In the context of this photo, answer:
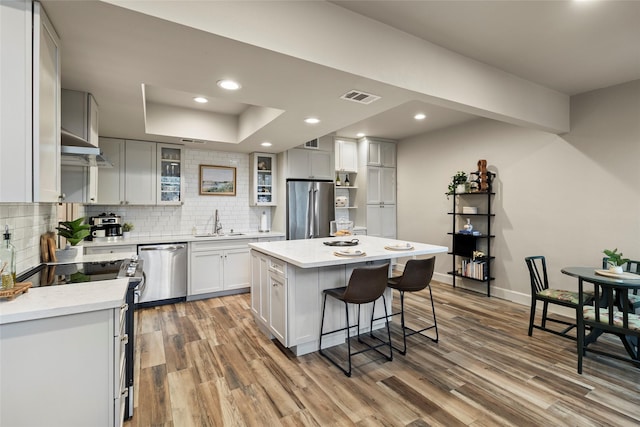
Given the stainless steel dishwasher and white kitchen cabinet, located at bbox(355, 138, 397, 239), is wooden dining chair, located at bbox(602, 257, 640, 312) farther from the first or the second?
the stainless steel dishwasher

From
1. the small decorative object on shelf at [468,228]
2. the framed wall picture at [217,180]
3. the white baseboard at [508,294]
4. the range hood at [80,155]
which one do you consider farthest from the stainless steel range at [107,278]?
the white baseboard at [508,294]

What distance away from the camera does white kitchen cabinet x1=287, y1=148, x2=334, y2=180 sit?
5.12 meters

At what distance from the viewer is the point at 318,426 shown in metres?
1.87

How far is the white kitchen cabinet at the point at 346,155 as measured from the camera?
5.80 metres

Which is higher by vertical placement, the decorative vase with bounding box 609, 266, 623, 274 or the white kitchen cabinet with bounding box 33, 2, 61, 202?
the white kitchen cabinet with bounding box 33, 2, 61, 202

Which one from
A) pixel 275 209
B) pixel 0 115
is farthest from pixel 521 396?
pixel 275 209

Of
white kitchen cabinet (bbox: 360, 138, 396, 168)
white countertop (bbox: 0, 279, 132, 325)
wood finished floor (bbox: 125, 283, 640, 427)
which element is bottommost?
wood finished floor (bbox: 125, 283, 640, 427)

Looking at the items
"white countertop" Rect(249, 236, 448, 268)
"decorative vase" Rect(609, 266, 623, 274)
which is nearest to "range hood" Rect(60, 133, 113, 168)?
"white countertop" Rect(249, 236, 448, 268)

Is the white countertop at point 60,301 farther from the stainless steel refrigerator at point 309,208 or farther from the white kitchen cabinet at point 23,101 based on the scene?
the stainless steel refrigerator at point 309,208

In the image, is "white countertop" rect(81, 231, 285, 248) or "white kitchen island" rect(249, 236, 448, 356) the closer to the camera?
"white kitchen island" rect(249, 236, 448, 356)

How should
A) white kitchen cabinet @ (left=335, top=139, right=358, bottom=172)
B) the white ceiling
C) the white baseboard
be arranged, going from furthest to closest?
white kitchen cabinet @ (left=335, top=139, right=358, bottom=172) < the white baseboard < the white ceiling

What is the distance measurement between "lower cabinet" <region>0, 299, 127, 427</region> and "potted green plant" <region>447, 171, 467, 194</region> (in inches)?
181

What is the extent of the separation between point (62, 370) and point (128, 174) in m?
3.35

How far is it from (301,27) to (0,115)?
1596 millimetres
